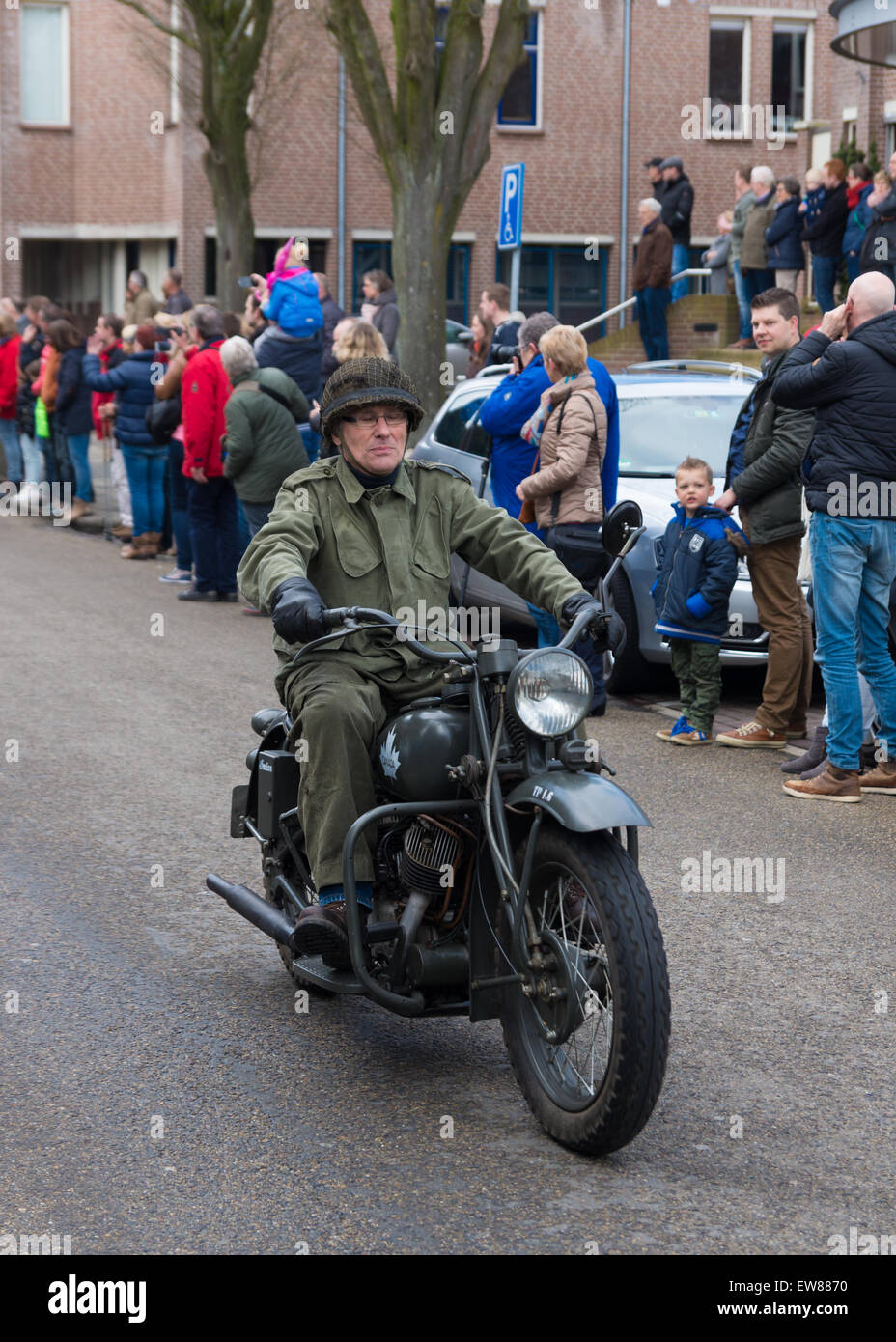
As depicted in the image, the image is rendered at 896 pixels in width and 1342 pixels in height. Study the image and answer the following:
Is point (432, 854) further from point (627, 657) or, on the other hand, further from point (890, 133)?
point (890, 133)

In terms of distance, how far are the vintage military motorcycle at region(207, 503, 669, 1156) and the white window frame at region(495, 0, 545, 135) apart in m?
34.6

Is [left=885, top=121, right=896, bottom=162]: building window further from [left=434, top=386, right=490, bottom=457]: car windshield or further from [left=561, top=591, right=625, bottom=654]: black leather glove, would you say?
[left=561, top=591, right=625, bottom=654]: black leather glove

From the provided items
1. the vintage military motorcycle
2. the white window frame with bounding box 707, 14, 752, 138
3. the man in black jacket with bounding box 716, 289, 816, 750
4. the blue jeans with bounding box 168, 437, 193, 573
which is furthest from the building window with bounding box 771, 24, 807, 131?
the vintage military motorcycle

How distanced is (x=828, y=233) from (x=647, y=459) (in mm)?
10085

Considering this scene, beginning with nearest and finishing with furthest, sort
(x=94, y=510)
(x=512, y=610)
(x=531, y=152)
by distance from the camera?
(x=512, y=610)
(x=94, y=510)
(x=531, y=152)

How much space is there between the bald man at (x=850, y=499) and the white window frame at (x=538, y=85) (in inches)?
1227

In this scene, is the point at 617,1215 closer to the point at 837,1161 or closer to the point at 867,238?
the point at 837,1161

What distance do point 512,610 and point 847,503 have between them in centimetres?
353

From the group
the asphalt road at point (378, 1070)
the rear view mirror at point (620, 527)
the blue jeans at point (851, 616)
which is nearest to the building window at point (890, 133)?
the blue jeans at point (851, 616)

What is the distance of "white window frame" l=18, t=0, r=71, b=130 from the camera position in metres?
38.8

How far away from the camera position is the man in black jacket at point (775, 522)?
8633 millimetres

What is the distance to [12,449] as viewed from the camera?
20.9 m

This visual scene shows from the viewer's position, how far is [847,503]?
780cm
